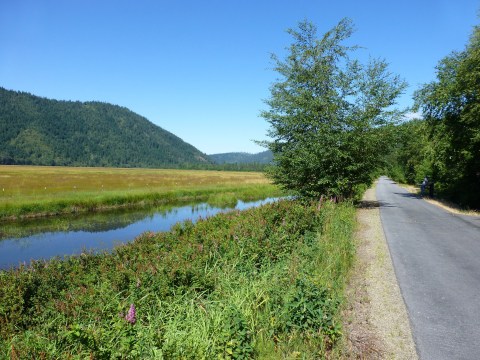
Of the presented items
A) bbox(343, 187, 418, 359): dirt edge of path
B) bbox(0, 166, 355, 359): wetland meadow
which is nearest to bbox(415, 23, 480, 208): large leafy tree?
bbox(343, 187, 418, 359): dirt edge of path

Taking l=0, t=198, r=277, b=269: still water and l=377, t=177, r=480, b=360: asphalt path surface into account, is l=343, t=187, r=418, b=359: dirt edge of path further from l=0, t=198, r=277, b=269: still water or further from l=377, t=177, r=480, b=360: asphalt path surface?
l=0, t=198, r=277, b=269: still water

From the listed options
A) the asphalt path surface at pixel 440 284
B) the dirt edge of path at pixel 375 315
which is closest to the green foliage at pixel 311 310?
the dirt edge of path at pixel 375 315

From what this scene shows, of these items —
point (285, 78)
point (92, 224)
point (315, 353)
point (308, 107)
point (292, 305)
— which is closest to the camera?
point (315, 353)

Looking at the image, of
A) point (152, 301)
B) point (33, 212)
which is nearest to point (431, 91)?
point (152, 301)

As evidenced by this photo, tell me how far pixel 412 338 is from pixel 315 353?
1.48 metres

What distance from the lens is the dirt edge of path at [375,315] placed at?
158 inches

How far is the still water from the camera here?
15372 millimetres

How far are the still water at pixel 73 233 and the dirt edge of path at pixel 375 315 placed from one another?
23.8 ft

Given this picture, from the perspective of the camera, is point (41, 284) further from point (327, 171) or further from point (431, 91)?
point (431, 91)

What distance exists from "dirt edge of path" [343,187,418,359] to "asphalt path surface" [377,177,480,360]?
0.16 m

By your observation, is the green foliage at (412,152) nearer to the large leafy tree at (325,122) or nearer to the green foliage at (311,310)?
the large leafy tree at (325,122)

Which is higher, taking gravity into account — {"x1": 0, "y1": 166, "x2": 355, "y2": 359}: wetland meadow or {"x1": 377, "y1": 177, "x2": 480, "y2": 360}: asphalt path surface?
{"x1": 0, "y1": 166, "x2": 355, "y2": 359}: wetland meadow

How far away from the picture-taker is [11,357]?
115 inches

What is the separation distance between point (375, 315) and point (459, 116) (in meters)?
19.9
